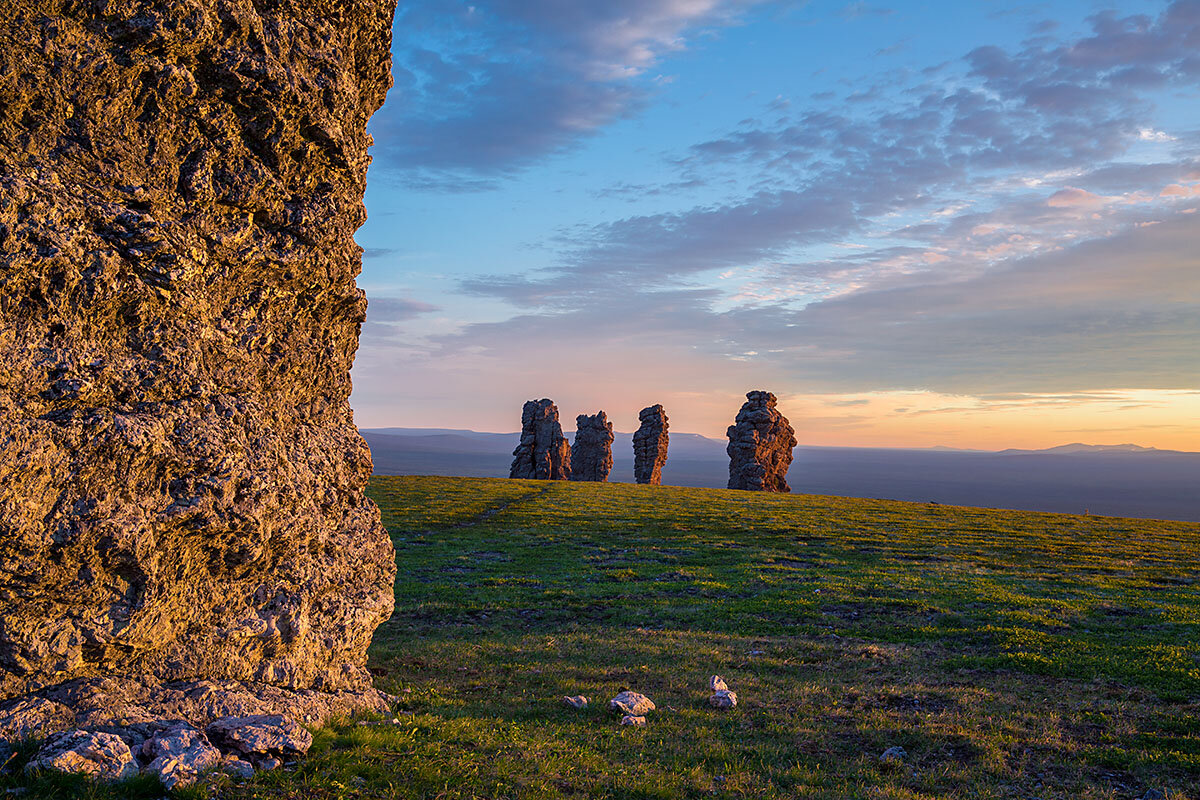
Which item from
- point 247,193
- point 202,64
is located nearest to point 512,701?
point 247,193

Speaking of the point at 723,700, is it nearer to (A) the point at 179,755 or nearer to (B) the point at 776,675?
(B) the point at 776,675

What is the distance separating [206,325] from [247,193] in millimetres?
2199

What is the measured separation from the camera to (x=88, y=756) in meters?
7.61

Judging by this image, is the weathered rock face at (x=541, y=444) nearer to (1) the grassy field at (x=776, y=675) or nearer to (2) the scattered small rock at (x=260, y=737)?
(1) the grassy field at (x=776, y=675)

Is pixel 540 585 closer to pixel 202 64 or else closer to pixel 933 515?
pixel 202 64

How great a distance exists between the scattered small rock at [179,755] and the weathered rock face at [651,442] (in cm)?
9847

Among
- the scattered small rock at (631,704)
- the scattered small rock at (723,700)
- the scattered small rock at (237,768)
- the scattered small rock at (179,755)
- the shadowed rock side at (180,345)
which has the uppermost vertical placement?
the shadowed rock side at (180,345)

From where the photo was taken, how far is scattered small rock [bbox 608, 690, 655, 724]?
12398 millimetres

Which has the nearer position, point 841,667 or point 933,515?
point 841,667

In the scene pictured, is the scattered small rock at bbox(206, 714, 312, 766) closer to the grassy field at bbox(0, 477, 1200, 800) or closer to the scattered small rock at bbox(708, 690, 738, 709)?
the grassy field at bbox(0, 477, 1200, 800)

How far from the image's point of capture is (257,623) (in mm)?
10672

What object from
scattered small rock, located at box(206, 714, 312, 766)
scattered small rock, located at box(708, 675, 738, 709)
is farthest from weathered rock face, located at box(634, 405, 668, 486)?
scattered small rock, located at box(206, 714, 312, 766)

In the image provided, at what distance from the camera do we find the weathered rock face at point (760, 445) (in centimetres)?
9200

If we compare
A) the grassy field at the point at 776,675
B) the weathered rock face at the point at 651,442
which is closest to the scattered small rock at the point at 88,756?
the grassy field at the point at 776,675
